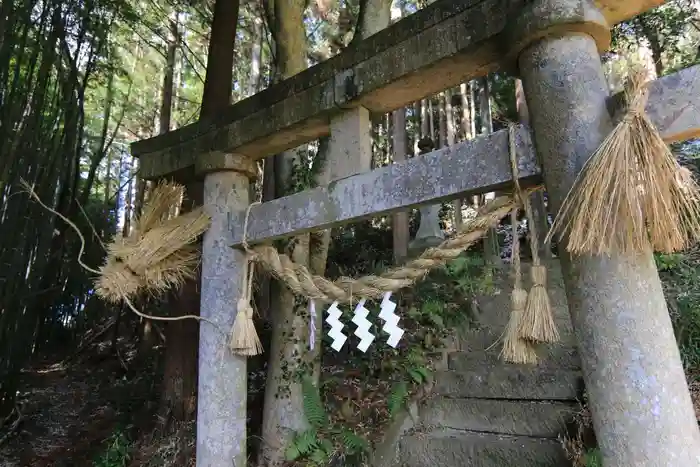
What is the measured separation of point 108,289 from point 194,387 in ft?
5.57

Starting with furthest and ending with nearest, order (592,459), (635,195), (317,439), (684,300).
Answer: (684,300) < (317,439) < (592,459) < (635,195)

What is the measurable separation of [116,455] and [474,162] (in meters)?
3.21

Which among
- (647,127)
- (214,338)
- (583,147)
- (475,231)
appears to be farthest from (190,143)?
(647,127)

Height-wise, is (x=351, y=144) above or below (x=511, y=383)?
above

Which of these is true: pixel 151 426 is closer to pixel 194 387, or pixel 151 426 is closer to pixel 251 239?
pixel 194 387

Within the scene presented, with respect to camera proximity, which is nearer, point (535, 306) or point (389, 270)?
point (535, 306)

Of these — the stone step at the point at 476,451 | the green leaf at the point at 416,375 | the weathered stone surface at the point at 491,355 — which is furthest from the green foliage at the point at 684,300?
the green leaf at the point at 416,375

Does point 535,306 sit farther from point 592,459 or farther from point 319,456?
point 319,456

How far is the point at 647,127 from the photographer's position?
3.46ft

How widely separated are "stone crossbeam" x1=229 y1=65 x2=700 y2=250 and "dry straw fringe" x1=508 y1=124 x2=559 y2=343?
23mm

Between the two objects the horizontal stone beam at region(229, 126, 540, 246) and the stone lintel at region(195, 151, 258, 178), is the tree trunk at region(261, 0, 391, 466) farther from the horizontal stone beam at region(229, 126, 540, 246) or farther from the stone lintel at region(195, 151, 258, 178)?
the horizontal stone beam at region(229, 126, 540, 246)

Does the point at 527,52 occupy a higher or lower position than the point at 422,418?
higher

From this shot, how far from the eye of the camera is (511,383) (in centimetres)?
262

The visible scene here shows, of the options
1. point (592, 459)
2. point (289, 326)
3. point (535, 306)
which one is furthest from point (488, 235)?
point (535, 306)
